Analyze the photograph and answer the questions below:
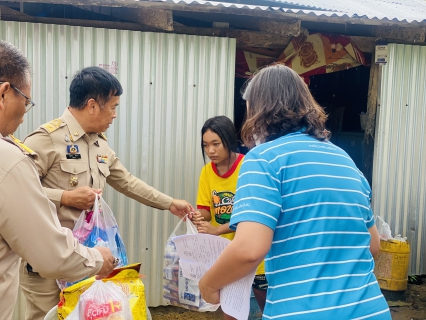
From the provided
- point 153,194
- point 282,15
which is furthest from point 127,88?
point 282,15

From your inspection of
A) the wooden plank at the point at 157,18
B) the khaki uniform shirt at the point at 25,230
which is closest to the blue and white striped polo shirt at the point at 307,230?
the khaki uniform shirt at the point at 25,230

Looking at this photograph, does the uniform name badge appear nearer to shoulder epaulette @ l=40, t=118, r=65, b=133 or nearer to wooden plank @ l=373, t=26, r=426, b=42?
shoulder epaulette @ l=40, t=118, r=65, b=133

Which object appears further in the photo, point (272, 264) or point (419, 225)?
point (419, 225)

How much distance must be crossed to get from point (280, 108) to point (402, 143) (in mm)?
3794

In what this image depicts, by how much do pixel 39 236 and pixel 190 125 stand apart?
9.59 ft

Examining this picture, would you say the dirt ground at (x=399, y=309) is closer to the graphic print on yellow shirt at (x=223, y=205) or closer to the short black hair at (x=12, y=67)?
the graphic print on yellow shirt at (x=223, y=205)

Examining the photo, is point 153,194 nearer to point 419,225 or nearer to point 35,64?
point 35,64

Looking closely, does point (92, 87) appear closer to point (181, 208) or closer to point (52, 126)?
point (52, 126)

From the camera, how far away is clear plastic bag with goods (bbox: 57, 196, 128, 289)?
2889mm

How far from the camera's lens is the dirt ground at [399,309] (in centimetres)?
481

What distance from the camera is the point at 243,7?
13.3ft

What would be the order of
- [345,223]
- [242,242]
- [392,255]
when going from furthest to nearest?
1. [392,255]
2. [345,223]
3. [242,242]

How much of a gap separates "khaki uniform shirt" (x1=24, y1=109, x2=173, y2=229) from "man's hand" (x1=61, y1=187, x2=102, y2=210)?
0.04 metres

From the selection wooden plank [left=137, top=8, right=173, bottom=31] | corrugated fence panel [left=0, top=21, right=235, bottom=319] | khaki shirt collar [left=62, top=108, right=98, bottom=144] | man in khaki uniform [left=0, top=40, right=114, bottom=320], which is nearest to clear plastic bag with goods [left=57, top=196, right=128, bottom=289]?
khaki shirt collar [left=62, top=108, right=98, bottom=144]
